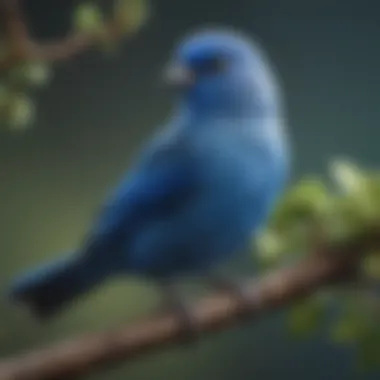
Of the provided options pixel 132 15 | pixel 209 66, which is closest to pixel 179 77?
pixel 209 66

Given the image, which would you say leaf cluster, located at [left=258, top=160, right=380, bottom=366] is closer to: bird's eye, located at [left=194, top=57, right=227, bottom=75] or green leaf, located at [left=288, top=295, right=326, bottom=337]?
green leaf, located at [left=288, top=295, right=326, bottom=337]

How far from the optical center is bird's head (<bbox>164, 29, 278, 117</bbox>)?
3.48ft

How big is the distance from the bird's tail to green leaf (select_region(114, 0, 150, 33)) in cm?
26

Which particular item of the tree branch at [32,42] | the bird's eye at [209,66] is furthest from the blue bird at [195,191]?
the tree branch at [32,42]

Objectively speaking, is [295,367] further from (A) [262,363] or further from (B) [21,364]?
(B) [21,364]

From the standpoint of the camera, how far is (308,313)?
1.11 m

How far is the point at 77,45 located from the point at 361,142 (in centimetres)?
33

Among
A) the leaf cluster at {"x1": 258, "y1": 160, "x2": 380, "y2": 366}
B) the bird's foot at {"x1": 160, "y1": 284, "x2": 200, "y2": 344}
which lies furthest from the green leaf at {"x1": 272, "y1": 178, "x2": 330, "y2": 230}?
the bird's foot at {"x1": 160, "y1": 284, "x2": 200, "y2": 344}

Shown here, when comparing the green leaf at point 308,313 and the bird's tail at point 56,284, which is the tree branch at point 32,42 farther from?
the green leaf at point 308,313

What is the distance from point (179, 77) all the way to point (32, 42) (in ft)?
0.61

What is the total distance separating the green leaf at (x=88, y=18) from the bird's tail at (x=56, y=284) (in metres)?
0.25

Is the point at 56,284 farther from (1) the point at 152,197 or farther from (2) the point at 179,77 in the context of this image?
(2) the point at 179,77

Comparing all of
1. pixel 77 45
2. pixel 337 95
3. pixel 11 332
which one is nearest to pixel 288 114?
pixel 337 95

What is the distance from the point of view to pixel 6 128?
45.6 inches
